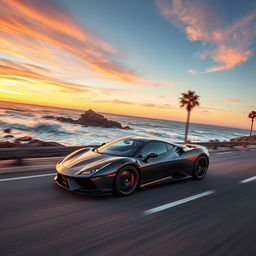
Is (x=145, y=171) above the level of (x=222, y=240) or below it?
above

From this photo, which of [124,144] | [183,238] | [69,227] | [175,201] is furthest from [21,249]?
[124,144]

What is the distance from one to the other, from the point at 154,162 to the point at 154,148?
42 centimetres

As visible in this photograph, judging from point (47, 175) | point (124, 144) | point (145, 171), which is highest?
point (124, 144)

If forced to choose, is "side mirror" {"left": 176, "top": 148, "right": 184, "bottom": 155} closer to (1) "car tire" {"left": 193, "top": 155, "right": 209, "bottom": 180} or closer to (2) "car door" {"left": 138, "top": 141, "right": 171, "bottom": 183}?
(2) "car door" {"left": 138, "top": 141, "right": 171, "bottom": 183}

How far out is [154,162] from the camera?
5.20 meters

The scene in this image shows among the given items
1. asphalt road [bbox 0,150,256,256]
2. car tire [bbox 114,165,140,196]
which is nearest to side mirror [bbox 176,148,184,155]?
asphalt road [bbox 0,150,256,256]

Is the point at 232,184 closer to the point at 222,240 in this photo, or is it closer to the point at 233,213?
the point at 233,213

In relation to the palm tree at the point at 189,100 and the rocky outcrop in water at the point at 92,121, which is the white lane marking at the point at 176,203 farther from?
the rocky outcrop in water at the point at 92,121

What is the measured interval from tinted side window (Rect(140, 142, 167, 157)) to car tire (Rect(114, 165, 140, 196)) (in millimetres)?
551

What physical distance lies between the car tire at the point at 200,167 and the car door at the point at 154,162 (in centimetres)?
134

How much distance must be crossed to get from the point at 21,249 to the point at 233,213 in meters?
3.46

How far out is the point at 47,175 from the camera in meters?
6.07

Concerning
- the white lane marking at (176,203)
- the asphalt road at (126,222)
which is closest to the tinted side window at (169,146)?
the asphalt road at (126,222)

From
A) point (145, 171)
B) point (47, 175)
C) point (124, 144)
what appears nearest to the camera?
point (145, 171)
